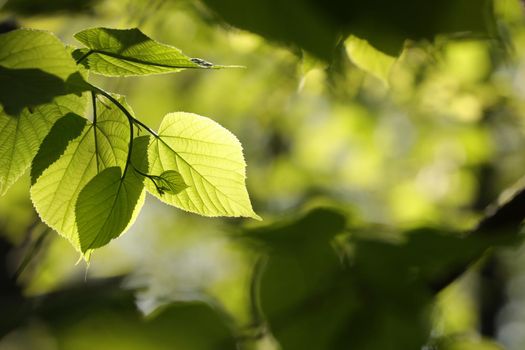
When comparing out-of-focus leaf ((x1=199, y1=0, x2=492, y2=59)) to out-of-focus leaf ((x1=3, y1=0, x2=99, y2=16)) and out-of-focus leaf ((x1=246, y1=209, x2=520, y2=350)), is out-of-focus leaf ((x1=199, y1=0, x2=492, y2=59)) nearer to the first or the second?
out-of-focus leaf ((x1=246, y1=209, x2=520, y2=350))

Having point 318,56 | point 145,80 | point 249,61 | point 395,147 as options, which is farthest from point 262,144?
point 318,56

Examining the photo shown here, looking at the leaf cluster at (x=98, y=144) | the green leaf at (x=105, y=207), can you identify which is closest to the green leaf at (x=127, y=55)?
the leaf cluster at (x=98, y=144)

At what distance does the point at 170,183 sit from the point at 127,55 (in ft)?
0.53

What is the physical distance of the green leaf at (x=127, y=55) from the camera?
0.68 m

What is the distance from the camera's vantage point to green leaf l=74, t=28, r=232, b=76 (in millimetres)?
678

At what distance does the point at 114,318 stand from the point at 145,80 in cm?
500

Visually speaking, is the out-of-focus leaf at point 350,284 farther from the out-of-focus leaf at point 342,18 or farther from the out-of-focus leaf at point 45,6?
the out-of-focus leaf at point 45,6

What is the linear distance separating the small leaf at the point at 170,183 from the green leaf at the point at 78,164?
2.4 inches

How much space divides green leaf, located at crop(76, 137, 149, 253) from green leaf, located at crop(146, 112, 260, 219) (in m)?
0.06

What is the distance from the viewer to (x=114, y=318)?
508 millimetres

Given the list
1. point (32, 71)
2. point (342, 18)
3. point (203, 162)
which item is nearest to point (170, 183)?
point (203, 162)

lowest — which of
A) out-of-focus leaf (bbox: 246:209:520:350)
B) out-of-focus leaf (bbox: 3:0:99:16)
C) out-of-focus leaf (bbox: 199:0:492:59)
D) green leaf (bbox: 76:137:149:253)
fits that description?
green leaf (bbox: 76:137:149:253)

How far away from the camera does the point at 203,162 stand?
2.58 feet

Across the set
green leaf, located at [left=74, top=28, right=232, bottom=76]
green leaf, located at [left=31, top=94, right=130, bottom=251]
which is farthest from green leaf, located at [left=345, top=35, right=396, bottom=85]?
green leaf, located at [left=31, top=94, right=130, bottom=251]
